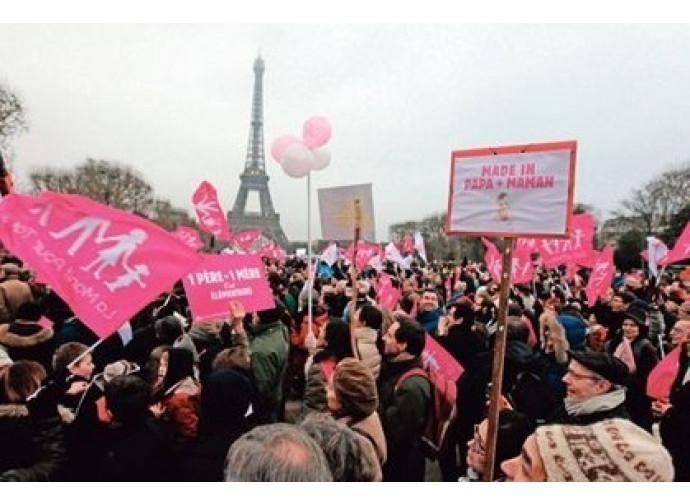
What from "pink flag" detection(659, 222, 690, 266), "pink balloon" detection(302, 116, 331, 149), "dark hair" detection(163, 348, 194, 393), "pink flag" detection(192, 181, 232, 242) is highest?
"pink balloon" detection(302, 116, 331, 149)

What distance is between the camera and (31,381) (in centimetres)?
311

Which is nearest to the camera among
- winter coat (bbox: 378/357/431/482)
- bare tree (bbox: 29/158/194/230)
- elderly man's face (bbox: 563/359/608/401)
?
elderly man's face (bbox: 563/359/608/401)

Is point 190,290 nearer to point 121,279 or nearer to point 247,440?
point 121,279

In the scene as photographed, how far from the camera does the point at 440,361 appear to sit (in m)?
4.36

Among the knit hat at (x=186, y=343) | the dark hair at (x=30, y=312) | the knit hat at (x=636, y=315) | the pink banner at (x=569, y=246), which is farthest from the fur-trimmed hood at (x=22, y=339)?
the pink banner at (x=569, y=246)

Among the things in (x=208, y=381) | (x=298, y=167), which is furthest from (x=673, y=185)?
(x=208, y=381)


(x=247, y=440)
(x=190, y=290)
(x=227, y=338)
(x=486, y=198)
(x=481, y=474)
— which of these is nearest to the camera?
(x=247, y=440)

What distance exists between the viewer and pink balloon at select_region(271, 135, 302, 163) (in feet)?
23.6

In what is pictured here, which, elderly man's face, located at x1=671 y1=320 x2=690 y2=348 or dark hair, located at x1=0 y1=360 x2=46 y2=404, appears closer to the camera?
dark hair, located at x1=0 y1=360 x2=46 y2=404

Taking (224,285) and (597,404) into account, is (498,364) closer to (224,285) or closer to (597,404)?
(597,404)

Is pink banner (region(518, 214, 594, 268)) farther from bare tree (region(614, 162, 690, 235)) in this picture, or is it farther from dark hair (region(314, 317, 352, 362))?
bare tree (region(614, 162, 690, 235))

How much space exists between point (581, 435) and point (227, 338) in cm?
442

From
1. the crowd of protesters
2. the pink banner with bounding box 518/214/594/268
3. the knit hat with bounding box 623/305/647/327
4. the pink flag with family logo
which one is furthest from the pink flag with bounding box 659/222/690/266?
the pink flag with family logo

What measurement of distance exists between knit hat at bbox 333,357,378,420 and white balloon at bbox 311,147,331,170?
4.44 metres
